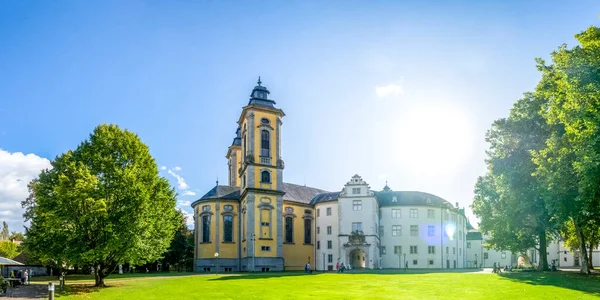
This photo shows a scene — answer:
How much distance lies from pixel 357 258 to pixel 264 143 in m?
23.2

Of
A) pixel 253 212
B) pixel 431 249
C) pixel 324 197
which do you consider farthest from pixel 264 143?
pixel 431 249

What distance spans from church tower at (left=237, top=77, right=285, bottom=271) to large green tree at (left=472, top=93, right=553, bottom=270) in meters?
29.5

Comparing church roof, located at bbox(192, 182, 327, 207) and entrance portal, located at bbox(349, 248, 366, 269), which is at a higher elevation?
church roof, located at bbox(192, 182, 327, 207)

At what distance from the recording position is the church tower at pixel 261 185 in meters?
62.7

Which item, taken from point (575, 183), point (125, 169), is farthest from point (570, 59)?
point (125, 169)

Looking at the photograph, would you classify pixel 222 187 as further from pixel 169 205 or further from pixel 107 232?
pixel 107 232

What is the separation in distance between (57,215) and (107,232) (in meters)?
3.48

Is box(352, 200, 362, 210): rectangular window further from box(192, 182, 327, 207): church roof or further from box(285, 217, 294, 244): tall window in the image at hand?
box(285, 217, 294, 244): tall window

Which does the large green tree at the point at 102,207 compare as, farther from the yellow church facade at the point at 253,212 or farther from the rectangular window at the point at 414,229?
the rectangular window at the point at 414,229

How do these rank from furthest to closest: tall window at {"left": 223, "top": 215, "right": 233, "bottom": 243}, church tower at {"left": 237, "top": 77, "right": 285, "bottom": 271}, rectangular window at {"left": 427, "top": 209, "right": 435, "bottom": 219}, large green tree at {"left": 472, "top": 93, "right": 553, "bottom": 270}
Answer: rectangular window at {"left": 427, "top": 209, "right": 435, "bottom": 219}, tall window at {"left": 223, "top": 215, "right": 233, "bottom": 243}, church tower at {"left": 237, "top": 77, "right": 285, "bottom": 271}, large green tree at {"left": 472, "top": 93, "right": 553, "bottom": 270}

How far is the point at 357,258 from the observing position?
72.8 metres

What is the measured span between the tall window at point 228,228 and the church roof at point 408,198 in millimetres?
22488

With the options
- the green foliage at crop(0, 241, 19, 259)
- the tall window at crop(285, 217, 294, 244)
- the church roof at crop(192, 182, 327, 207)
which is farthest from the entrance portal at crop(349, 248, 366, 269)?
the green foliage at crop(0, 241, 19, 259)

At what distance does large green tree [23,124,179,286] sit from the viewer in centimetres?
3269
